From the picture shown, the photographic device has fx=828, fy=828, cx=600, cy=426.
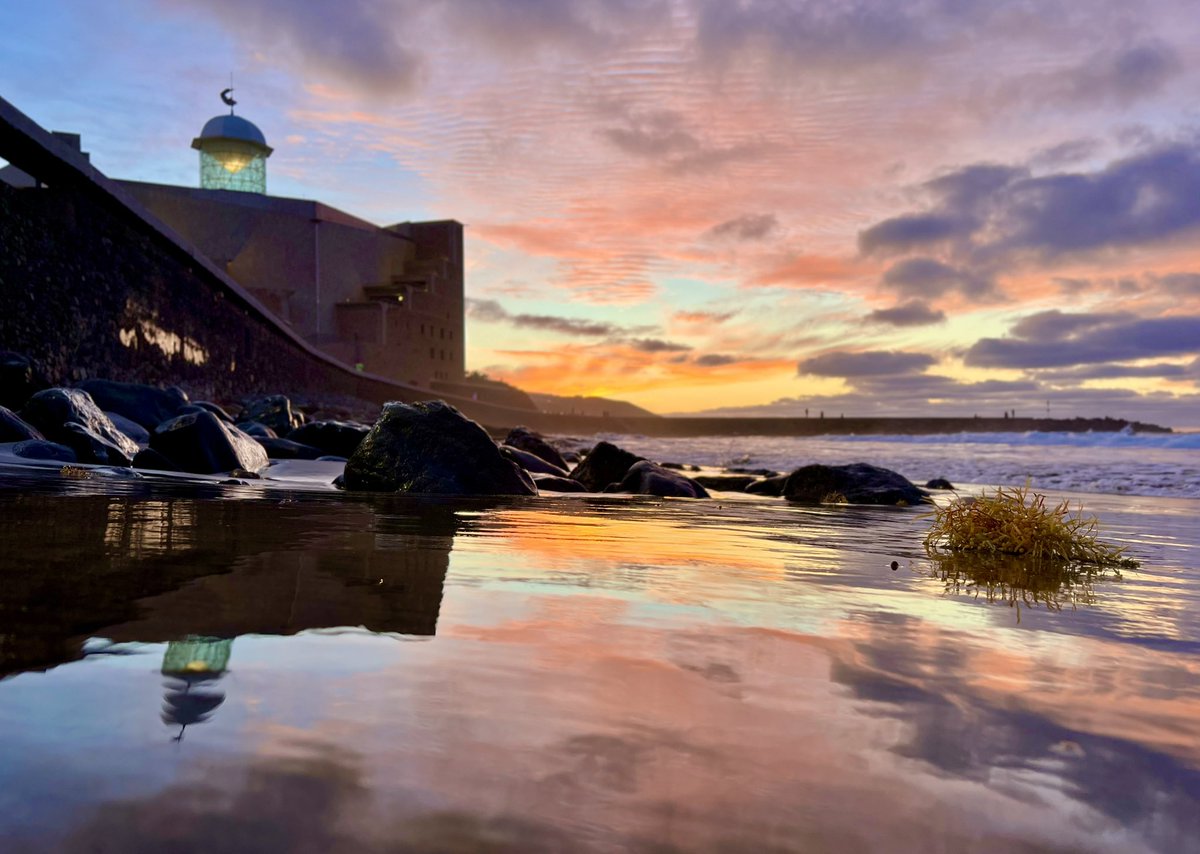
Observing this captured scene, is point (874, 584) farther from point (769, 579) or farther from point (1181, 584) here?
point (1181, 584)

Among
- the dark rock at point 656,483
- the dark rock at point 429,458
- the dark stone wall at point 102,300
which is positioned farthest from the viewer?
the dark stone wall at point 102,300

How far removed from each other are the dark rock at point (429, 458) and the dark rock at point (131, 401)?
16.1 feet

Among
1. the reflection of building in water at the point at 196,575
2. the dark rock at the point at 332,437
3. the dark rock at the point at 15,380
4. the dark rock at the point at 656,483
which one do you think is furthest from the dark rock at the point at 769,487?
the dark rock at the point at 15,380

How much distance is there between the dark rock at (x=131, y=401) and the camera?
10.7 metres

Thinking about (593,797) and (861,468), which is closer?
(593,797)

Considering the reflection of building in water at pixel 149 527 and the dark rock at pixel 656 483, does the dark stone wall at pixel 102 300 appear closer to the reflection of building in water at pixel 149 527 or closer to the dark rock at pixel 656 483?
the reflection of building in water at pixel 149 527

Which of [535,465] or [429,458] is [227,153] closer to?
[535,465]

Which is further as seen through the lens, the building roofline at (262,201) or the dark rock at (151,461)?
the building roofline at (262,201)

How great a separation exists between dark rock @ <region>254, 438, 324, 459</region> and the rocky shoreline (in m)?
0.02

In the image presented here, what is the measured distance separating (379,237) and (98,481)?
171 ft

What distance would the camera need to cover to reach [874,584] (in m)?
3.05

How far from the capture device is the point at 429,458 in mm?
7250

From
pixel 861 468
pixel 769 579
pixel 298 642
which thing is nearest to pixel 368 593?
pixel 298 642

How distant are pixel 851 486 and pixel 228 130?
178 feet
